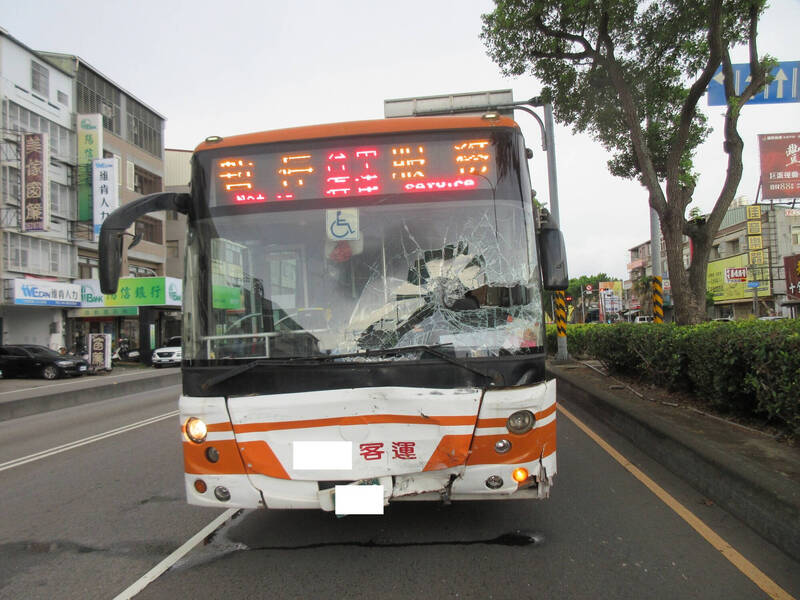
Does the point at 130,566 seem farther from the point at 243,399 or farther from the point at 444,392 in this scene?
the point at 444,392

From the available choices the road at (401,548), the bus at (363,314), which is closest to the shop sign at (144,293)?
the road at (401,548)

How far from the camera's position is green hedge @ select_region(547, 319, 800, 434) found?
213 inches

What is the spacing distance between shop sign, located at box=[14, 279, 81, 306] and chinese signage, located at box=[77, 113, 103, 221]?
429 cm

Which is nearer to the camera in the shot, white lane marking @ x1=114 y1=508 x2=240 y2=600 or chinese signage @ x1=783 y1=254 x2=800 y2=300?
white lane marking @ x1=114 y1=508 x2=240 y2=600

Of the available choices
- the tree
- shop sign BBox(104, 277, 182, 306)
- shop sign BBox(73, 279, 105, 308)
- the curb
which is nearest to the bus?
the tree

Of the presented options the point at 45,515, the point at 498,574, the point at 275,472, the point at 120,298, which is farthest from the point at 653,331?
the point at 120,298

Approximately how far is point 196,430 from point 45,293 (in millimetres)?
28237

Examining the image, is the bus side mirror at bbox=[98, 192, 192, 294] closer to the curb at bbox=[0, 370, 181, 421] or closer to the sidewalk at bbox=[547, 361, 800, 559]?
the sidewalk at bbox=[547, 361, 800, 559]

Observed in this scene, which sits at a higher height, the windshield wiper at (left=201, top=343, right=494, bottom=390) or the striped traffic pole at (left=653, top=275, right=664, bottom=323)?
the striped traffic pole at (left=653, top=275, right=664, bottom=323)

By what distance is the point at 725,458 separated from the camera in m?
4.65

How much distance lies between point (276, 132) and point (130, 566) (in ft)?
10.1

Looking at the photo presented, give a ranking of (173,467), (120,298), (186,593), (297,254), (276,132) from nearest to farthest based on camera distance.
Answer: (186,593) → (297,254) → (276,132) → (173,467) → (120,298)

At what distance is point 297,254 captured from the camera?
3684mm

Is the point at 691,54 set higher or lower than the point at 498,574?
higher
